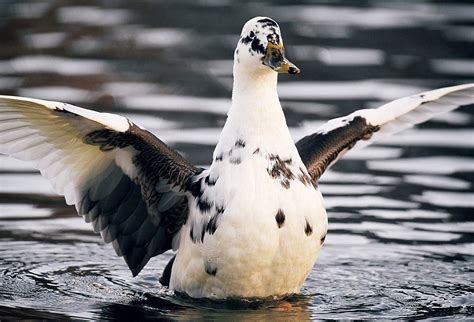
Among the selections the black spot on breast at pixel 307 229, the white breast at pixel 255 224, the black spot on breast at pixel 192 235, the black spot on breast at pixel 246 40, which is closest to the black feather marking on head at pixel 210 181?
the white breast at pixel 255 224

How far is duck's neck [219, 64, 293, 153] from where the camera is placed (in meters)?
9.44

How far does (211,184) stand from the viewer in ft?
31.2

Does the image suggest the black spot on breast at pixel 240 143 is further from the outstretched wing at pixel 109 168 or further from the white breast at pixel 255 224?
the outstretched wing at pixel 109 168

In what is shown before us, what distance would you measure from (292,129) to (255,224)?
517 cm

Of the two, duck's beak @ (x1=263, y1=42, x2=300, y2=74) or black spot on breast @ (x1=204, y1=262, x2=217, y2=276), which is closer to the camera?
duck's beak @ (x1=263, y1=42, x2=300, y2=74)

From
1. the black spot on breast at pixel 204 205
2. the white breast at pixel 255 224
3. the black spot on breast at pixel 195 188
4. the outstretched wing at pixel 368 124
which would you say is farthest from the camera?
the outstretched wing at pixel 368 124

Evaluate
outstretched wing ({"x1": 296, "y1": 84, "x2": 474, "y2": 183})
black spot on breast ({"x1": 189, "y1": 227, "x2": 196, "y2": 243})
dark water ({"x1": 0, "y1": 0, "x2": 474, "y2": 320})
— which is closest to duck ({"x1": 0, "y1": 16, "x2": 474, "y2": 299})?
black spot on breast ({"x1": 189, "y1": 227, "x2": 196, "y2": 243})

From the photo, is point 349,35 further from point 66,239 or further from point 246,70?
point 246,70

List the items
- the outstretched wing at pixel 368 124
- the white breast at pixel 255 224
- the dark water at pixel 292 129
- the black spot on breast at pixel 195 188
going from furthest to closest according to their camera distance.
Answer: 1. the outstretched wing at pixel 368 124
2. the dark water at pixel 292 129
3. the black spot on breast at pixel 195 188
4. the white breast at pixel 255 224

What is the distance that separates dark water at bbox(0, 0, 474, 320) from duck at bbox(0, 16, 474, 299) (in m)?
0.36

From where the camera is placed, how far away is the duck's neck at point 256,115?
9.44 meters

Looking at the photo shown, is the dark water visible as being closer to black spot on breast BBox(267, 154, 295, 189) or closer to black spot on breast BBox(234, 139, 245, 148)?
black spot on breast BBox(267, 154, 295, 189)

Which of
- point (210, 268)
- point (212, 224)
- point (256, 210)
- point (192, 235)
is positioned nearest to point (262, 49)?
point (256, 210)

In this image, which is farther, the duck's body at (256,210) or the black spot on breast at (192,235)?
the black spot on breast at (192,235)
